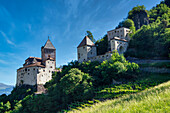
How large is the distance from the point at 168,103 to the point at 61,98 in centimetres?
2544

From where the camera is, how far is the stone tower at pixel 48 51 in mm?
50531

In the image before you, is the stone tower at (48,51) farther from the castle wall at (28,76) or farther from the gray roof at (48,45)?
the castle wall at (28,76)

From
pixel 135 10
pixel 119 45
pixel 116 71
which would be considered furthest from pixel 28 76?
pixel 135 10

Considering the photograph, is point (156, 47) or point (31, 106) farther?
point (156, 47)

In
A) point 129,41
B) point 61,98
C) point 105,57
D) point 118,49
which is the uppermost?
point 129,41

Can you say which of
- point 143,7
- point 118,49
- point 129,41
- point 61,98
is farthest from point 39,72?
point 143,7

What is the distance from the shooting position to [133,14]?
56.5 meters

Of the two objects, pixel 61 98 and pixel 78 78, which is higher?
pixel 78 78

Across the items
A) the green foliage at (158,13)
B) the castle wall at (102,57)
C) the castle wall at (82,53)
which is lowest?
the castle wall at (102,57)

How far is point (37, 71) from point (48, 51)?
1056cm

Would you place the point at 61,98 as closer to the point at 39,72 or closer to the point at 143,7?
the point at 39,72

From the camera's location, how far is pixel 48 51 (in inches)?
2037

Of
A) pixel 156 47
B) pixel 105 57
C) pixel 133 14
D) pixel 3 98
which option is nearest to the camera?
pixel 156 47

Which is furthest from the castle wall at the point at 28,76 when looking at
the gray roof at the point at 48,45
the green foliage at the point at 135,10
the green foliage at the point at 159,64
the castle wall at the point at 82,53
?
the green foliage at the point at 135,10
